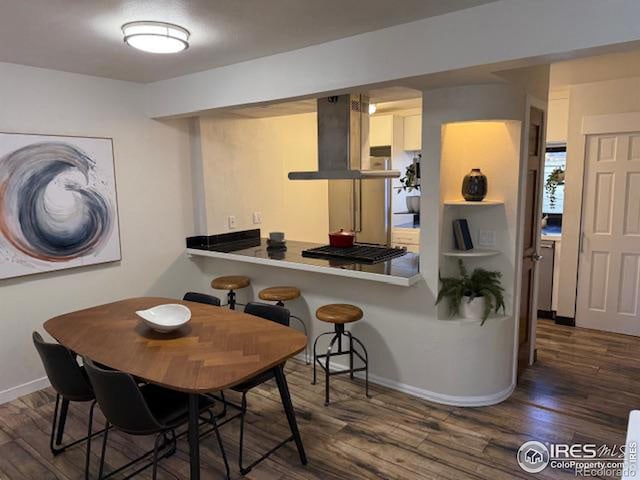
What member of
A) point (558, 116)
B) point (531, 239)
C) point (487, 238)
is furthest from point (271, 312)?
point (558, 116)

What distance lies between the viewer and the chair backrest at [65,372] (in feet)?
7.64

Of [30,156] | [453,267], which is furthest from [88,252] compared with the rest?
[453,267]

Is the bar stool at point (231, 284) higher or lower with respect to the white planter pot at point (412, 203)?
lower

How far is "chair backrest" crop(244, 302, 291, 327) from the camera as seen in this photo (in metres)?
2.90

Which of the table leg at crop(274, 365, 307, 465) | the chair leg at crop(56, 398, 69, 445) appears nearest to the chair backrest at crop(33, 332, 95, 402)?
the chair leg at crop(56, 398, 69, 445)

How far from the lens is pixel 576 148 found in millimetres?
4512

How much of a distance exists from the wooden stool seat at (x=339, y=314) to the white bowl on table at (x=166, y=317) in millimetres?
979

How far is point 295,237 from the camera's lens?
5.40 metres

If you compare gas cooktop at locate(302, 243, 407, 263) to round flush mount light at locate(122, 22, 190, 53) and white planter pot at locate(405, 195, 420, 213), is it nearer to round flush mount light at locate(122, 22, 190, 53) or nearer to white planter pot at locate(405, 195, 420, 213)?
round flush mount light at locate(122, 22, 190, 53)

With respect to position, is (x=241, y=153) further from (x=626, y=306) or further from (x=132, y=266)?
(x=626, y=306)

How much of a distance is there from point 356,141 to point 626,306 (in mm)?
3245

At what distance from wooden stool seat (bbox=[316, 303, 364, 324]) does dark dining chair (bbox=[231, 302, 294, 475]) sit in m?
0.37

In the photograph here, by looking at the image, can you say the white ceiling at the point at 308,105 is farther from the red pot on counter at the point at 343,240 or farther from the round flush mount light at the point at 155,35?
the red pot on counter at the point at 343,240

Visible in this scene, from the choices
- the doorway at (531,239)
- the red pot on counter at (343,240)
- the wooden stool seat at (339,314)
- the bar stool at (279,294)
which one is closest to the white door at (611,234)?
the doorway at (531,239)
